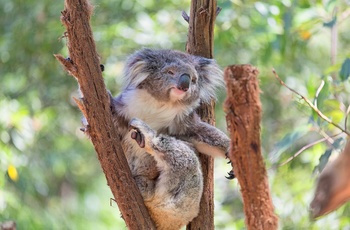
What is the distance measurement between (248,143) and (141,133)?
47.6 inches

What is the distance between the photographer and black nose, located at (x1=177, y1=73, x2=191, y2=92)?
313cm

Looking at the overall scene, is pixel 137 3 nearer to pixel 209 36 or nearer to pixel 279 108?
pixel 279 108

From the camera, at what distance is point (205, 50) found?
3410 millimetres

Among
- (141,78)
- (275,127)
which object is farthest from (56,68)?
(141,78)

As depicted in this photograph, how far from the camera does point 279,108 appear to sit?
7.23 metres

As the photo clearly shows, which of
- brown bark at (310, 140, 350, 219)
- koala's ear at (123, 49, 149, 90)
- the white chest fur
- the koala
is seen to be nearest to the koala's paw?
the koala

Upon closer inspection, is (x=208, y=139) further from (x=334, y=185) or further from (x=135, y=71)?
(x=334, y=185)

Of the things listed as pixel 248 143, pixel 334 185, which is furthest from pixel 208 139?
pixel 334 185

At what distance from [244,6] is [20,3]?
2.58 m

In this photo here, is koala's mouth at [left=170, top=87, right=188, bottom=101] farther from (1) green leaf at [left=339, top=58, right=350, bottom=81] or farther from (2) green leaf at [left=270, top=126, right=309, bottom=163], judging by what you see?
(1) green leaf at [left=339, top=58, right=350, bottom=81]

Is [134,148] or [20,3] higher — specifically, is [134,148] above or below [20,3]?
below

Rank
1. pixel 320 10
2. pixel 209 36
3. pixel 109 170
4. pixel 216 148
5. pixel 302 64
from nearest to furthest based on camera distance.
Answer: pixel 109 170 < pixel 216 148 < pixel 209 36 < pixel 320 10 < pixel 302 64

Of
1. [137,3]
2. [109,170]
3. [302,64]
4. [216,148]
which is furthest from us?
[302,64]

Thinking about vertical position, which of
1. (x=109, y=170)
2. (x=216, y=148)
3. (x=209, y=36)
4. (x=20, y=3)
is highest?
(x=20, y=3)
